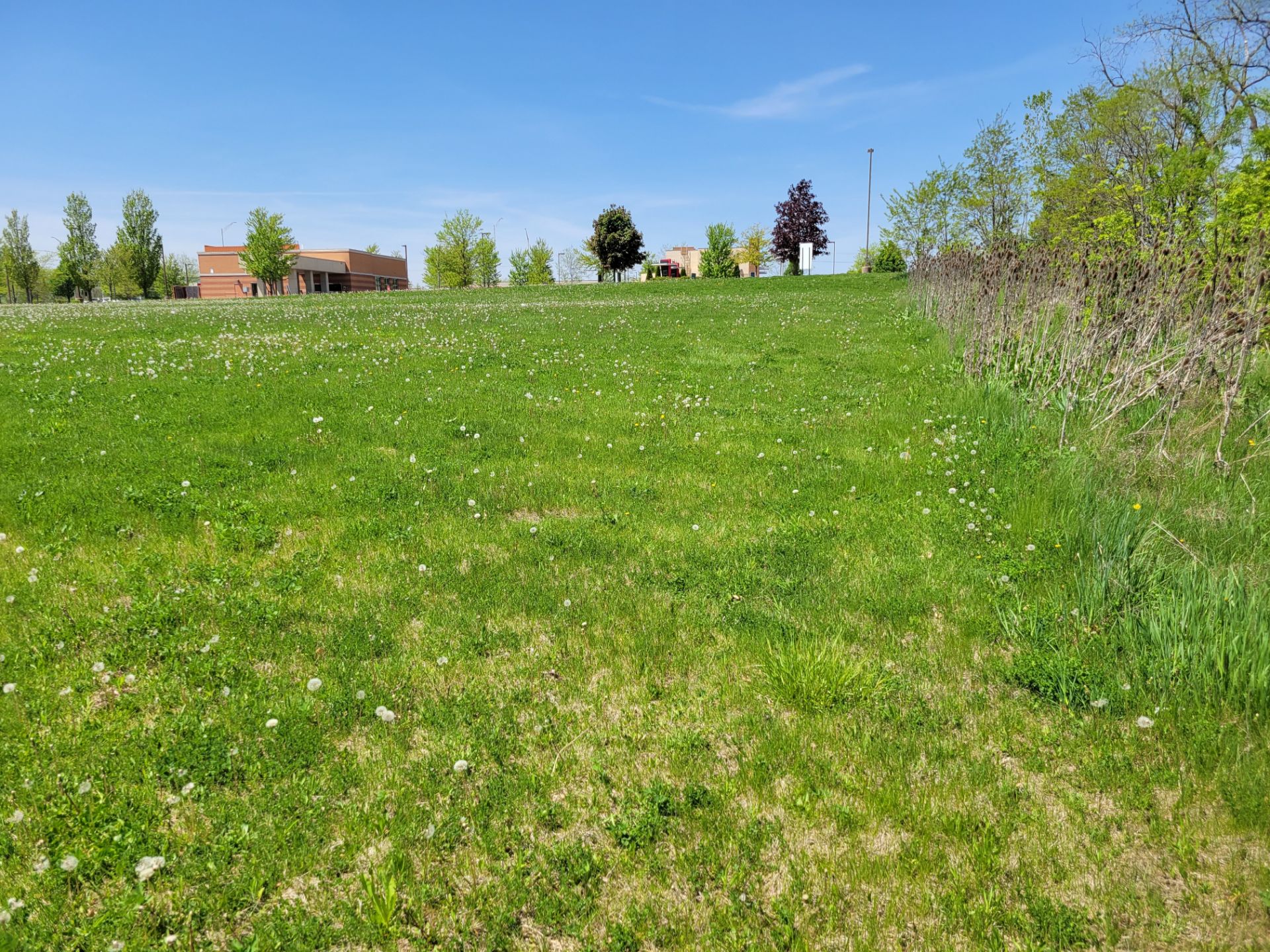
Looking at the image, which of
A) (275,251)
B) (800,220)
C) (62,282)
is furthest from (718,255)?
(62,282)

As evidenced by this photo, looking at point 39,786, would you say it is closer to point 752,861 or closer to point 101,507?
point 752,861

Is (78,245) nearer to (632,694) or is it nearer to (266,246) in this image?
(266,246)

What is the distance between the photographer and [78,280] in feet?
244

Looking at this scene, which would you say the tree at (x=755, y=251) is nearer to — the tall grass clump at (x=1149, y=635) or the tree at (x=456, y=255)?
the tree at (x=456, y=255)

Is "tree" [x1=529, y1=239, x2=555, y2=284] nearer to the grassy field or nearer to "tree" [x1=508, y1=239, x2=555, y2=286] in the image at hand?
"tree" [x1=508, y1=239, x2=555, y2=286]

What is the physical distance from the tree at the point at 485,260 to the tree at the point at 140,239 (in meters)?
33.4

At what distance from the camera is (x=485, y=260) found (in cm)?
8362

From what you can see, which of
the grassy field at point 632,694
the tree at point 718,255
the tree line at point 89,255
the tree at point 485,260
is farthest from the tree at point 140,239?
the grassy field at point 632,694

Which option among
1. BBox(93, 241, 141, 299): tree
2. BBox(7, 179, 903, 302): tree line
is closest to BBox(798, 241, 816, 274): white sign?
BBox(7, 179, 903, 302): tree line

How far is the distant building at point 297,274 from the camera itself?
93125mm

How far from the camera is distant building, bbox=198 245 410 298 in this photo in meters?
93.1

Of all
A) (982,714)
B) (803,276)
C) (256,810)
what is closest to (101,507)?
(256,810)

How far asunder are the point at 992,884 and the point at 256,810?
3.29m

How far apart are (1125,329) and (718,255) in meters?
72.8
